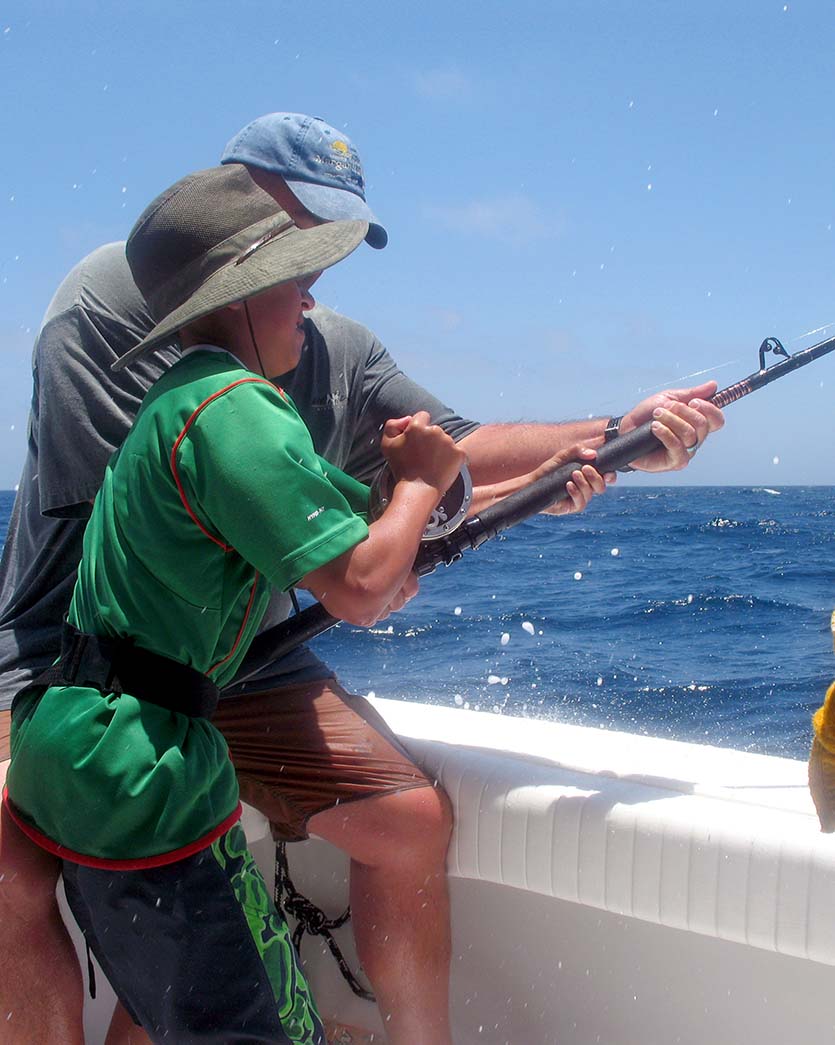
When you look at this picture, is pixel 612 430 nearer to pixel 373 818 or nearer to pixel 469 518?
pixel 469 518

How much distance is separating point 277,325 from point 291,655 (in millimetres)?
892

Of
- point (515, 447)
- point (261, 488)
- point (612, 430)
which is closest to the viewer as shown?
point (261, 488)

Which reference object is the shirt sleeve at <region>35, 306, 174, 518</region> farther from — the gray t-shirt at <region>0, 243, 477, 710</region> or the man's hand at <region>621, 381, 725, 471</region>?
the man's hand at <region>621, 381, 725, 471</region>

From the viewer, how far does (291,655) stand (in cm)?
217

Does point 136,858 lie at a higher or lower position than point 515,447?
lower

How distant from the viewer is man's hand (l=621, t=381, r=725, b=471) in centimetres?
201

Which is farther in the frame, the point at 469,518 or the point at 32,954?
the point at 469,518

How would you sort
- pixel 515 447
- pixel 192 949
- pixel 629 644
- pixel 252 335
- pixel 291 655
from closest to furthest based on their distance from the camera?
pixel 192 949
pixel 252 335
pixel 291 655
pixel 515 447
pixel 629 644

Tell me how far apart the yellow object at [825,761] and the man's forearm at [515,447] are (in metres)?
1.11

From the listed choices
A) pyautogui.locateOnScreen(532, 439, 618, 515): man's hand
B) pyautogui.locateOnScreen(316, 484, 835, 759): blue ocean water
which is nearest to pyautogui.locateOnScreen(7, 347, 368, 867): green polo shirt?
pyautogui.locateOnScreen(532, 439, 618, 515): man's hand

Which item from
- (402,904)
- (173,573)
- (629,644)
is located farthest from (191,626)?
(629,644)

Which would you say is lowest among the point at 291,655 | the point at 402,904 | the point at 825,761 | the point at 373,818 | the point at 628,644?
the point at 628,644

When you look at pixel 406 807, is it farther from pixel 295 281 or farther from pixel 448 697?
pixel 448 697

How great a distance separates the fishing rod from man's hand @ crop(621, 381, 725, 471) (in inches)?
0.9
